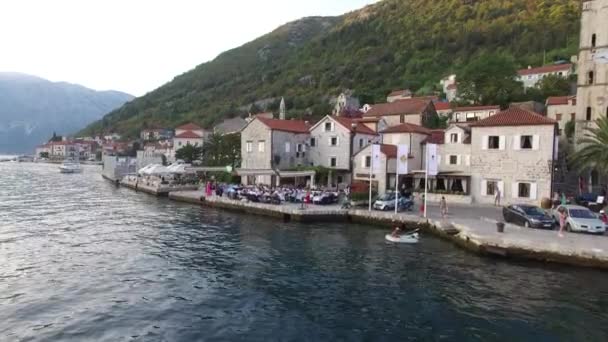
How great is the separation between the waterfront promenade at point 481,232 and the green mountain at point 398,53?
271 feet

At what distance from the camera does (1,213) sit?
125 ft

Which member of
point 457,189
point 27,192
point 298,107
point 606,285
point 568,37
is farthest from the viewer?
point 298,107

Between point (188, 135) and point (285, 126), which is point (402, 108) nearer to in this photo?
point (285, 126)

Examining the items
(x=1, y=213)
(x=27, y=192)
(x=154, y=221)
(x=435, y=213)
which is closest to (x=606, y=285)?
(x=435, y=213)

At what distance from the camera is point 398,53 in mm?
151000

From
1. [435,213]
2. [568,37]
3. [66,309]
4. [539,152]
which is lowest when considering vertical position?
[66,309]

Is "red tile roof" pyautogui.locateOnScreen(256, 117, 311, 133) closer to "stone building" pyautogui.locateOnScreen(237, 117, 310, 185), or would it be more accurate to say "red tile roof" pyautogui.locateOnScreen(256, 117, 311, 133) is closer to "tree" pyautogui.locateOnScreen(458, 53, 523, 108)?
"stone building" pyautogui.locateOnScreen(237, 117, 310, 185)

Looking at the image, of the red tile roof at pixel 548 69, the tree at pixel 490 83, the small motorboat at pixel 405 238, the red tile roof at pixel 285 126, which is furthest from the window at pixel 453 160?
the red tile roof at pixel 548 69

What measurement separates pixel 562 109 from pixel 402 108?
2299cm

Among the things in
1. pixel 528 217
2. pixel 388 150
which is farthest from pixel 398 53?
pixel 528 217

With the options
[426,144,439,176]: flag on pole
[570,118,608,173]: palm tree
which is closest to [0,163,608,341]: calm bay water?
[426,144,439,176]: flag on pole

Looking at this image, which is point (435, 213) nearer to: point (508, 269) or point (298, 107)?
point (508, 269)

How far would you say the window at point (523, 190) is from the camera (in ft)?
117

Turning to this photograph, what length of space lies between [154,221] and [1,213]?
50.7 ft
